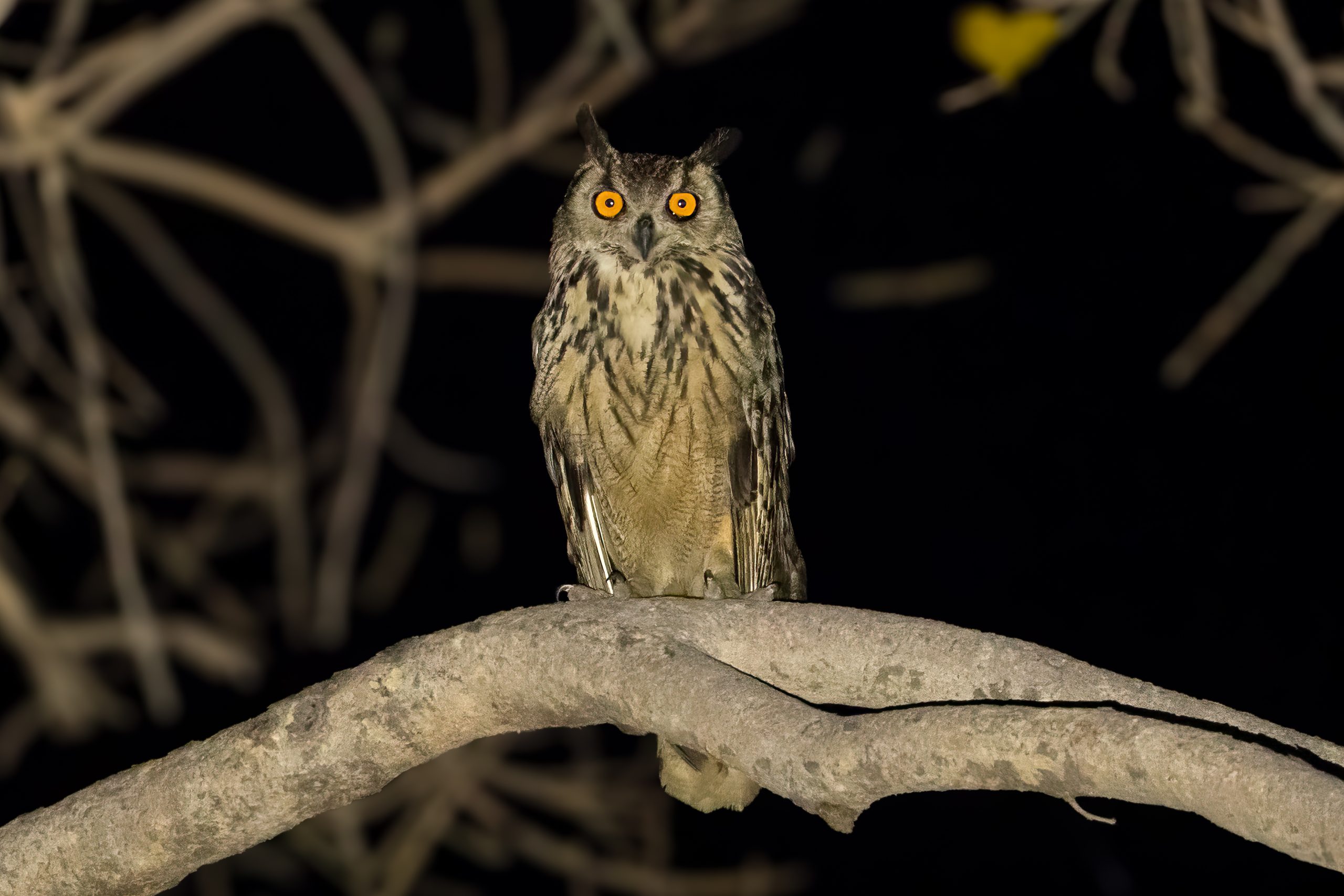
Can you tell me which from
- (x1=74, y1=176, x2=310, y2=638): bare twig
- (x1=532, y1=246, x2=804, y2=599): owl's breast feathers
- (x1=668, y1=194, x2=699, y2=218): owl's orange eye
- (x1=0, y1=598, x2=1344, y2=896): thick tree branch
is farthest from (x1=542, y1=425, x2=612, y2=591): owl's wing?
(x1=0, y1=598, x2=1344, y2=896): thick tree branch

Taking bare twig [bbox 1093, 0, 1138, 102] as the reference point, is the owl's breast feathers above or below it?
below

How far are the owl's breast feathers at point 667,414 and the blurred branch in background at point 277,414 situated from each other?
39 cm

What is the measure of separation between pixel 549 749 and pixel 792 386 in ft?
6.18

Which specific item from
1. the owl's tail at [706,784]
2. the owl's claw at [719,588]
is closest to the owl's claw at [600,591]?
the owl's claw at [719,588]

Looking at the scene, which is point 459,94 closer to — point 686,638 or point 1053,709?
point 686,638

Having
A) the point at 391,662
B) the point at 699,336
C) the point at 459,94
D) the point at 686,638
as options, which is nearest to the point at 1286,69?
the point at 699,336

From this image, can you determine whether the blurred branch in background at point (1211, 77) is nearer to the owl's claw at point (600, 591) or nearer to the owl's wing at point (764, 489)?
the owl's wing at point (764, 489)

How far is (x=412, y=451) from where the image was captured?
157 inches

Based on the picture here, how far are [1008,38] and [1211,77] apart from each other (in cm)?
71

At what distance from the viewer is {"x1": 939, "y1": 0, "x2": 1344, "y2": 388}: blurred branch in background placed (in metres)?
2.49

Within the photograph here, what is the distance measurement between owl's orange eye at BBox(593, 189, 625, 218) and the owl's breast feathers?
103 millimetres

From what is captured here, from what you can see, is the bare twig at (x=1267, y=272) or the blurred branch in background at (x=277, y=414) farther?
the blurred branch in background at (x=277, y=414)

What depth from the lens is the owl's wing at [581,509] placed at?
3324 millimetres

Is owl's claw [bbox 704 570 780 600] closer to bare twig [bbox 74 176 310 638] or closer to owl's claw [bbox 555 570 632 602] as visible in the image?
owl's claw [bbox 555 570 632 602]
